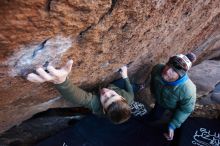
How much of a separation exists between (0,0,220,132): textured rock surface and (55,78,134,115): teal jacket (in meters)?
0.24

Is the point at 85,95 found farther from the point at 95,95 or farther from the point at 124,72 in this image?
the point at 124,72

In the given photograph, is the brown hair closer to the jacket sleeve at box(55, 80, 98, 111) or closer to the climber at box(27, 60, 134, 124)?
the climber at box(27, 60, 134, 124)

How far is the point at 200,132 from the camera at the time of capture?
225 inches

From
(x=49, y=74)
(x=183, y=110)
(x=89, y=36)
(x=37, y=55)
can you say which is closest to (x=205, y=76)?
(x=183, y=110)

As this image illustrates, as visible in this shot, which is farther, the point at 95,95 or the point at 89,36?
the point at 95,95

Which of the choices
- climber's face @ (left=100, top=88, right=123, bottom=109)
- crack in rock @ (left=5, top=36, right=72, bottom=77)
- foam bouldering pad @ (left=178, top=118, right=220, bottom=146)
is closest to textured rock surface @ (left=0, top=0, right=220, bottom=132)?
crack in rock @ (left=5, top=36, right=72, bottom=77)

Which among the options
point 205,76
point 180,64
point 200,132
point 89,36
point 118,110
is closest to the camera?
point 89,36

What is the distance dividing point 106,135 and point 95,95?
3.88 ft

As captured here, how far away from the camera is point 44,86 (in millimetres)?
4098

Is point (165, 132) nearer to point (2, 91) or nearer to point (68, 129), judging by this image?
point (68, 129)

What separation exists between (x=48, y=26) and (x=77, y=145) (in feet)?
9.98

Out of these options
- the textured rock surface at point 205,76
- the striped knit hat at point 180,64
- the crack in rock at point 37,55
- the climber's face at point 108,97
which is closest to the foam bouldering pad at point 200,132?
the textured rock surface at point 205,76

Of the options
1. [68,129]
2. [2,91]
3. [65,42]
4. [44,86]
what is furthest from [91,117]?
[65,42]

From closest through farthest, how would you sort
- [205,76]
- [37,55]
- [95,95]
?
[37,55] → [95,95] → [205,76]
